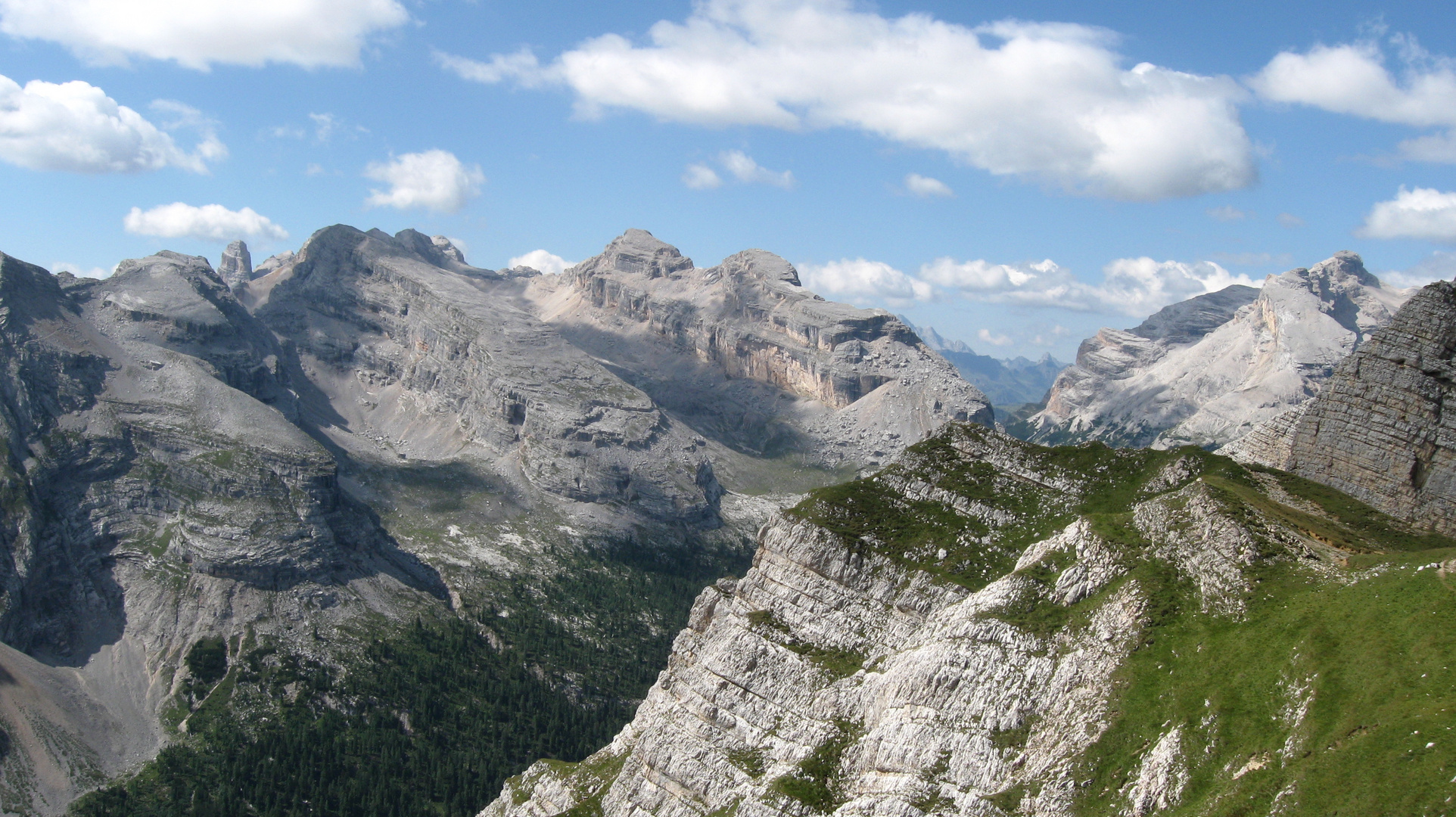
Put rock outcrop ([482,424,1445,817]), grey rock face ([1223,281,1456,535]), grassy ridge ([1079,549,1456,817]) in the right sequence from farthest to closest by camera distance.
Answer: grey rock face ([1223,281,1456,535]) → rock outcrop ([482,424,1445,817]) → grassy ridge ([1079,549,1456,817])

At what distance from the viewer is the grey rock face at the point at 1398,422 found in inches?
3477

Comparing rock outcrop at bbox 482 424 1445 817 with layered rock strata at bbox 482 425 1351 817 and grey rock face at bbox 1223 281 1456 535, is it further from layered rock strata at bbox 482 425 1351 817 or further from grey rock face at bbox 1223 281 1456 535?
grey rock face at bbox 1223 281 1456 535

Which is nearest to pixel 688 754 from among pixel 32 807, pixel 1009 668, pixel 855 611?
pixel 855 611

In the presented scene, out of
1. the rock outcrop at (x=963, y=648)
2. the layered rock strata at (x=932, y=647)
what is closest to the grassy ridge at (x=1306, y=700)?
the rock outcrop at (x=963, y=648)

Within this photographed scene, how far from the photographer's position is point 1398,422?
297 ft

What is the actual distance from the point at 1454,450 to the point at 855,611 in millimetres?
55335

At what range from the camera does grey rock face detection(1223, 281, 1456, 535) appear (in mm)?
88312

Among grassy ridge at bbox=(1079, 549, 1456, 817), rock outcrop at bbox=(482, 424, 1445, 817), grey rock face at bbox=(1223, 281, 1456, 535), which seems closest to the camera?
grassy ridge at bbox=(1079, 549, 1456, 817)

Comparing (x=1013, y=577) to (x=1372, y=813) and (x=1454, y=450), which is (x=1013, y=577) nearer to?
(x=1372, y=813)

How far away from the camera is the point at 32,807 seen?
164 m

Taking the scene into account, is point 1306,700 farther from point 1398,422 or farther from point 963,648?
point 1398,422

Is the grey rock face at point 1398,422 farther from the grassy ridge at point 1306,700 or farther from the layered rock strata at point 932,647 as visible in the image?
the grassy ridge at point 1306,700

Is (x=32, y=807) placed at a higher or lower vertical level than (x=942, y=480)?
lower

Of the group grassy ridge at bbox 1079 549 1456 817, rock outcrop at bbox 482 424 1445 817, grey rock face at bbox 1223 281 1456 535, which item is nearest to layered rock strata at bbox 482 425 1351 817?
rock outcrop at bbox 482 424 1445 817
